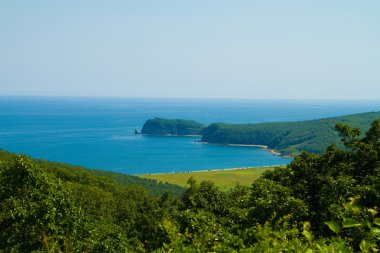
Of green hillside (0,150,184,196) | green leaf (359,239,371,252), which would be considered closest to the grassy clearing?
green hillside (0,150,184,196)

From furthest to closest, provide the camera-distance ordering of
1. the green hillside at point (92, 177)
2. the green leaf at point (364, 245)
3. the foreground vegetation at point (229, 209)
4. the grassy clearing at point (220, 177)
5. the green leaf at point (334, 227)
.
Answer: the grassy clearing at point (220, 177)
the green hillside at point (92, 177)
the foreground vegetation at point (229, 209)
the green leaf at point (364, 245)
the green leaf at point (334, 227)

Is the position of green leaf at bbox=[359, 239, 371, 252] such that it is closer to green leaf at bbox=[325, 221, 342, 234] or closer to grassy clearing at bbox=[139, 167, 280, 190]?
green leaf at bbox=[325, 221, 342, 234]

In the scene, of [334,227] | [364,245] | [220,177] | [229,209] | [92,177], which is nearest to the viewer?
[334,227]

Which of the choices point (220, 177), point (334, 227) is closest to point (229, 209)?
point (334, 227)

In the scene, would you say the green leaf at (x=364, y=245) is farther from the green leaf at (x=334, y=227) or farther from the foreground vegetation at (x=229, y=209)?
the foreground vegetation at (x=229, y=209)

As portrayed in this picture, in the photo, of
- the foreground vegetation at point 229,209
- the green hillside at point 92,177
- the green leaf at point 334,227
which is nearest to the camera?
the green leaf at point 334,227

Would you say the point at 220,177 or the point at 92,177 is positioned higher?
the point at 92,177

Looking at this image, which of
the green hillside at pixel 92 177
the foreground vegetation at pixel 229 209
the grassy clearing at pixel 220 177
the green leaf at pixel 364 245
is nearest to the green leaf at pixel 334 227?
the green leaf at pixel 364 245

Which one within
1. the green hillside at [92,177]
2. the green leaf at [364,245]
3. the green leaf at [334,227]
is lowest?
the green hillside at [92,177]

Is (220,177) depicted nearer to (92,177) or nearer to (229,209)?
(92,177)

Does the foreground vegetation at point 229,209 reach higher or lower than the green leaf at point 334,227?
lower

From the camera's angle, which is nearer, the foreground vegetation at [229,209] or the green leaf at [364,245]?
the green leaf at [364,245]
